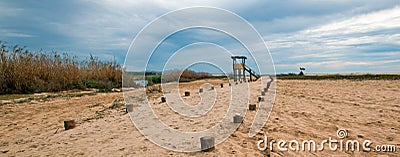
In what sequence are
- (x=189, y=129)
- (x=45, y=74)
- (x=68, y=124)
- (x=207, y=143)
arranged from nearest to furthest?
1. (x=207, y=143)
2. (x=189, y=129)
3. (x=68, y=124)
4. (x=45, y=74)

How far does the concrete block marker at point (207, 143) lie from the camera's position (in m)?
3.09

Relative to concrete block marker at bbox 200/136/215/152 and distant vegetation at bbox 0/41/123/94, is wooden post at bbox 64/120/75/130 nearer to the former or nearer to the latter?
concrete block marker at bbox 200/136/215/152

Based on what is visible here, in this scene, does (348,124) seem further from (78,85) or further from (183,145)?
(78,85)

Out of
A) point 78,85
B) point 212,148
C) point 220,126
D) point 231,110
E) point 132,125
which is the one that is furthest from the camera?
point 78,85

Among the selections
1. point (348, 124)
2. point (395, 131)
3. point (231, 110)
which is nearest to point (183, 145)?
point (231, 110)

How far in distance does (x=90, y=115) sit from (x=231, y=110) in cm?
354

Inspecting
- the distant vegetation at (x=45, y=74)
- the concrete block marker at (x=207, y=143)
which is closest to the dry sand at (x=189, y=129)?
the concrete block marker at (x=207, y=143)

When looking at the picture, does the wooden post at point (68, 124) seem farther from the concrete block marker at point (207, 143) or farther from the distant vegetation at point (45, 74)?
the distant vegetation at point (45, 74)

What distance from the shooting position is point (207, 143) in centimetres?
311

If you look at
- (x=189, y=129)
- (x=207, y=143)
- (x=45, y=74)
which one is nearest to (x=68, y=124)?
(x=189, y=129)

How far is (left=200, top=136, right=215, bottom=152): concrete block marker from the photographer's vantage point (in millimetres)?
3088

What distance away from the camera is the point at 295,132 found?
3955mm

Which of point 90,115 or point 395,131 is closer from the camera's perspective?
point 395,131

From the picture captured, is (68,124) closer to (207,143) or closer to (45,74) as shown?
(207,143)
